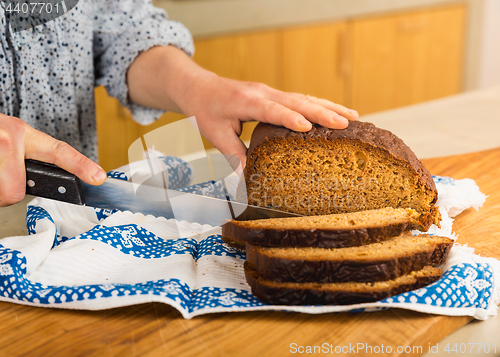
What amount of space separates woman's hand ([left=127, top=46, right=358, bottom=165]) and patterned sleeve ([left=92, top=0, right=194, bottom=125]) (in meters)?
0.05

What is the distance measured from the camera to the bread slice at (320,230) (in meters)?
1.32

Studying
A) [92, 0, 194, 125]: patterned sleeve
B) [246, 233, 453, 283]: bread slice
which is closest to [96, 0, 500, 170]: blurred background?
[92, 0, 194, 125]: patterned sleeve

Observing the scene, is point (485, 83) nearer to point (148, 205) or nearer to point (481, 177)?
point (481, 177)

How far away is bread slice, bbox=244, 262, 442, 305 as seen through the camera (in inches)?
46.6

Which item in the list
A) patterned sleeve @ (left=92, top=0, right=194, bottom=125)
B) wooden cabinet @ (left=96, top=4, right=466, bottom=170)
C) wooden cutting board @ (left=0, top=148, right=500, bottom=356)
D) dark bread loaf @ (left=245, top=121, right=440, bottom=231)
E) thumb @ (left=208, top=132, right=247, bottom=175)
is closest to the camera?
wooden cutting board @ (left=0, top=148, right=500, bottom=356)

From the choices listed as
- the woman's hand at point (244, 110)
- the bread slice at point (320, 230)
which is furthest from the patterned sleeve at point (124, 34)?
the bread slice at point (320, 230)

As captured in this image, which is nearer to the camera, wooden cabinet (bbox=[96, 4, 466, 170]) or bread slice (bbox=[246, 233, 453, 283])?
bread slice (bbox=[246, 233, 453, 283])

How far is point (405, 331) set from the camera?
113 centimetres

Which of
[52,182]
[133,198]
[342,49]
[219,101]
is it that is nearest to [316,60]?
[342,49]

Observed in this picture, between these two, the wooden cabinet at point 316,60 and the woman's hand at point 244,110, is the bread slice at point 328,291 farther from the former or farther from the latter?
the wooden cabinet at point 316,60

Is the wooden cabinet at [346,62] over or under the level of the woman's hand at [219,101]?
under

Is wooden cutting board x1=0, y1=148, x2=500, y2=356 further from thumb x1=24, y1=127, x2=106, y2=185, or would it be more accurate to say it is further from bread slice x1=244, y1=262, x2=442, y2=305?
thumb x1=24, y1=127, x2=106, y2=185

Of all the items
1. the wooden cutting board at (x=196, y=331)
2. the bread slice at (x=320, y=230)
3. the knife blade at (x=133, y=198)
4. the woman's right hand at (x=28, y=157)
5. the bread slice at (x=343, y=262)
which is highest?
the woman's right hand at (x=28, y=157)

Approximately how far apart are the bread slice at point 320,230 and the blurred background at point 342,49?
220 centimetres
